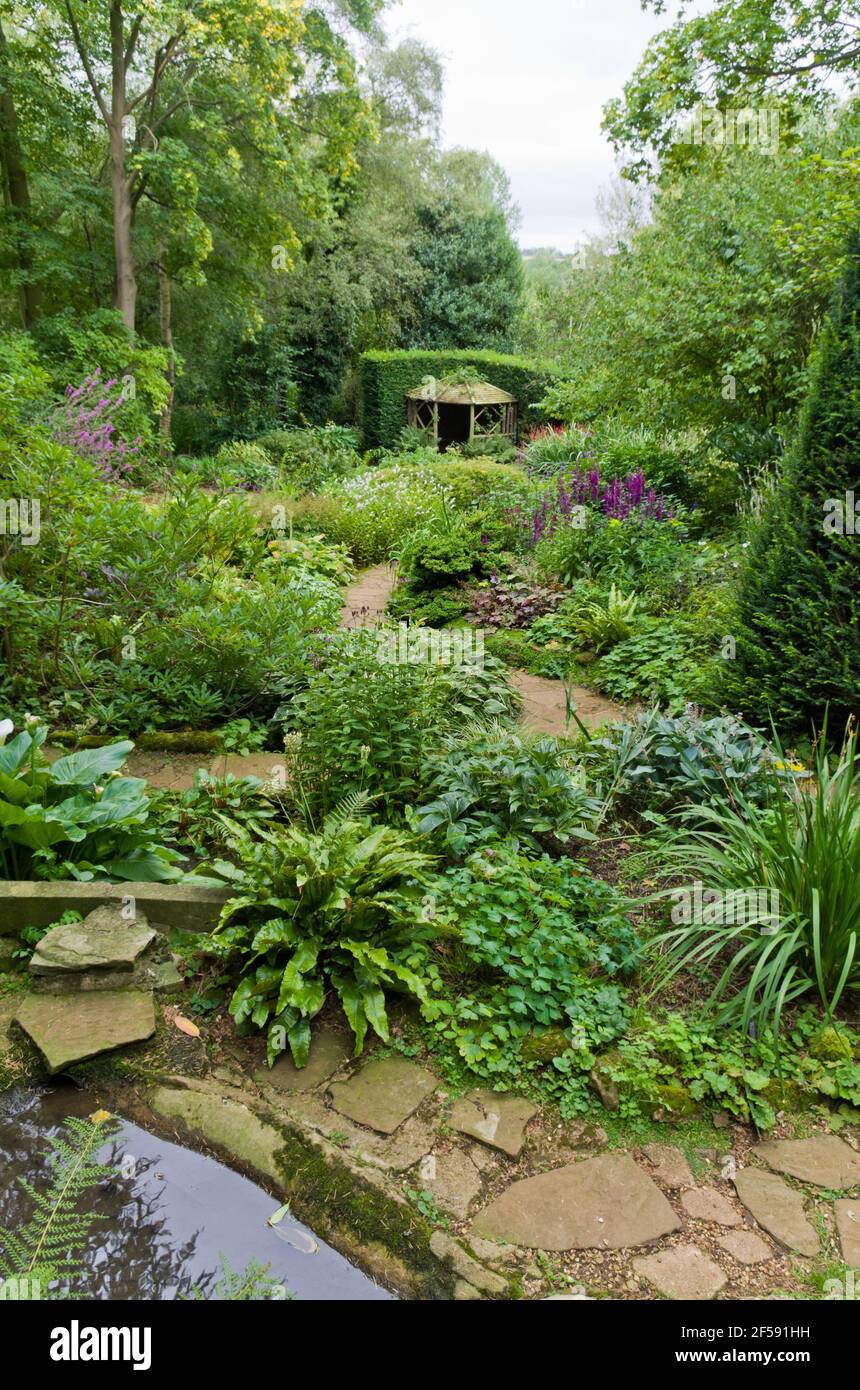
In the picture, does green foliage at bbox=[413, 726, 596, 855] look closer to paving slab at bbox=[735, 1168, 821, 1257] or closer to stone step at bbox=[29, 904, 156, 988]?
stone step at bbox=[29, 904, 156, 988]

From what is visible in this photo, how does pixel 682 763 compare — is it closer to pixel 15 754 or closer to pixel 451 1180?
pixel 451 1180

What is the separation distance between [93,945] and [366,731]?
142 centimetres

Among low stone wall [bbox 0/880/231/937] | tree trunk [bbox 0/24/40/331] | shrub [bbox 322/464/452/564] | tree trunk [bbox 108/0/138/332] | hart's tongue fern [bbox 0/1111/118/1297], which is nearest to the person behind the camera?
hart's tongue fern [bbox 0/1111/118/1297]

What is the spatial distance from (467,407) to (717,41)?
36.4 ft

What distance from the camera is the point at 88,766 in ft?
11.0

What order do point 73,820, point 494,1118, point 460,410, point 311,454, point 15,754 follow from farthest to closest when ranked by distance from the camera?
point 460,410, point 311,454, point 15,754, point 73,820, point 494,1118

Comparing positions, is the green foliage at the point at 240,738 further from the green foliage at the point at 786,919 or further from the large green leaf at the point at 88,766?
the green foliage at the point at 786,919

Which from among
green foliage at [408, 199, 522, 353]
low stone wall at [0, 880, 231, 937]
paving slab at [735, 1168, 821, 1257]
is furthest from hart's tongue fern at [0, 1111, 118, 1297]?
green foliage at [408, 199, 522, 353]

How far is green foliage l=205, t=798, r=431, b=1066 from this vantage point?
2.59 meters

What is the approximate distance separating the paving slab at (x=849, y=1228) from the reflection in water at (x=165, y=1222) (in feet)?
3.84

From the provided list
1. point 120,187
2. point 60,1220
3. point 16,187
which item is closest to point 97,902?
point 60,1220

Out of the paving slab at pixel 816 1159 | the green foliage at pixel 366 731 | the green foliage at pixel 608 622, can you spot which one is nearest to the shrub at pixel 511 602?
the green foliage at pixel 608 622

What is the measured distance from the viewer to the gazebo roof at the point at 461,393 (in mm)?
18766

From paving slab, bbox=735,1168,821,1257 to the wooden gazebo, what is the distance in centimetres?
1700
